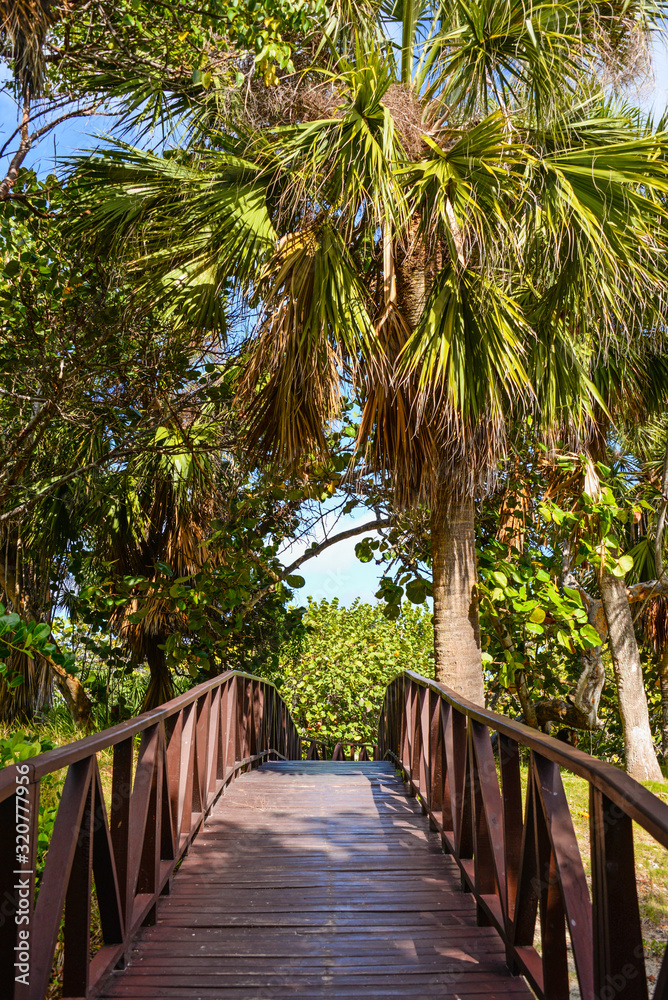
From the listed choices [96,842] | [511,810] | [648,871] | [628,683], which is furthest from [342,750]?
[96,842]

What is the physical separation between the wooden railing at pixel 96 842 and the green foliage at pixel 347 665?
34.9 feet

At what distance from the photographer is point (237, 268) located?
5434 mm

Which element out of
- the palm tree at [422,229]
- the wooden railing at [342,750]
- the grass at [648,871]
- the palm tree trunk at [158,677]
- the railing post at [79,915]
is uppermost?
the palm tree at [422,229]

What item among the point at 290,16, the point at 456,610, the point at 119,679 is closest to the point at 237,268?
the point at 290,16

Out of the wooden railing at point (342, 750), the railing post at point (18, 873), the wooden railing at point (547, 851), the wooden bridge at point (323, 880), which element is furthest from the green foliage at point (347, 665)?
the railing post at point (18, 873)

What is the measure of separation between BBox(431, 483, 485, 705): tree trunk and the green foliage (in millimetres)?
9690

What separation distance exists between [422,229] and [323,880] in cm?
408

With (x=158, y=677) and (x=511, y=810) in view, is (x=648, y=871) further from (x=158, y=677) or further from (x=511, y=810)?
(x=158, y=677)

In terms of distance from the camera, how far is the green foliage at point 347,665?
15906 millimetres

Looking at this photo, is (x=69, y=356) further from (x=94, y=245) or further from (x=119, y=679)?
(x=119, y=679)

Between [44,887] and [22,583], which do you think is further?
[22,583]

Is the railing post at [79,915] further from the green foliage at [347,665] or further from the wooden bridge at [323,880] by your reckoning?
the green foliage at [347,665]

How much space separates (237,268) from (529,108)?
2.23 m

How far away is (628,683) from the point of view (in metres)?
8.41
